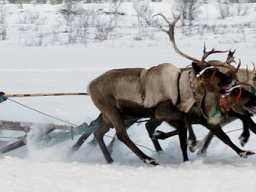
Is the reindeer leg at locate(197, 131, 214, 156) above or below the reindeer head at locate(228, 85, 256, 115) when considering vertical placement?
below

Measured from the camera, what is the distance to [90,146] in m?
7.45

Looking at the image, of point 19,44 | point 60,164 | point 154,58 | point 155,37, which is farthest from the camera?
point 155,37

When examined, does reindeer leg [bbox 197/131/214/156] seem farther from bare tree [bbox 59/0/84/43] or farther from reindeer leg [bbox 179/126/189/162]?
bare tree [bbox 59/0/84/43]

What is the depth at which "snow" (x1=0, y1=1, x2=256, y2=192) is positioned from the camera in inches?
193

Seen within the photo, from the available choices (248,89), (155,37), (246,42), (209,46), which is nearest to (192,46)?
(209,46)

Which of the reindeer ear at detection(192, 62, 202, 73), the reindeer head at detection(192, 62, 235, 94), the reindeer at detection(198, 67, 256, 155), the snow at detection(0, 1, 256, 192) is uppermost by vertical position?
the reindeer ear at detection(192, 62, 202, 73)

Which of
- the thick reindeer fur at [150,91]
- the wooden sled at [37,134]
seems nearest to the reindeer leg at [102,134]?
the thick reindeer fur at [150,91]

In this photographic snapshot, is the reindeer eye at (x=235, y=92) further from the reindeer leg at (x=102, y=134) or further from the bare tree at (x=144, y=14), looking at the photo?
the bare tree at (x=144, y=14)

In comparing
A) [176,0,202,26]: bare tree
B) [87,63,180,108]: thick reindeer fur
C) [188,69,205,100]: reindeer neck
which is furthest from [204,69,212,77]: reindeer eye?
[176,0,202,26]: bare tree

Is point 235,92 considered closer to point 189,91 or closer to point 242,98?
point 242,98

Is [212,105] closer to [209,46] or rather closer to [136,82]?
[136,82]

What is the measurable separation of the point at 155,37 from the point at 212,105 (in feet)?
50.9

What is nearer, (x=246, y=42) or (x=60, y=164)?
(x=60, y=164)

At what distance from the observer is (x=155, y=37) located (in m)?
21.7
